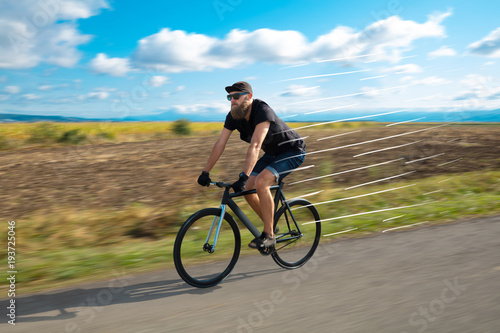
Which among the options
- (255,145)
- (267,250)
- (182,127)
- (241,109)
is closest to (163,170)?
(267,250)

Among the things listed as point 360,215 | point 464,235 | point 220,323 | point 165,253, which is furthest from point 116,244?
point 464,235

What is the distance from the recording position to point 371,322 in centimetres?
332

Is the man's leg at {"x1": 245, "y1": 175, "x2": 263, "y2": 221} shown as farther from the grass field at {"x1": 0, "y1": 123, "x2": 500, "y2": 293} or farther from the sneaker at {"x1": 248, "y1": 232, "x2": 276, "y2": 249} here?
the grass field at {"x1": 0, "y1": 123, "x2": 500, "y2": 293}

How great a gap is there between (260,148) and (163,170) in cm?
882

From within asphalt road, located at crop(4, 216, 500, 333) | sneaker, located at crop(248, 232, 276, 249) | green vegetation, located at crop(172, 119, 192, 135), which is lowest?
asphalt road, located at crop(4, 216, 500, 333)

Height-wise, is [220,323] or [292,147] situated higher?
[292,147]

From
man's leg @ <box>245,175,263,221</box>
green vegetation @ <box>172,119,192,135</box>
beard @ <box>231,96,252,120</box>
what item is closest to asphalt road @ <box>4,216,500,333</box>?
man's leg @ <box>245,175,263,221</box>

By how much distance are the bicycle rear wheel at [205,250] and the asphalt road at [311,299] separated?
0.14 m

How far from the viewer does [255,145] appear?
445 cm

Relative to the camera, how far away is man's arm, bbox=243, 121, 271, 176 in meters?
4.45

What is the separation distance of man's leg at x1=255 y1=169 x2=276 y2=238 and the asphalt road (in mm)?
527

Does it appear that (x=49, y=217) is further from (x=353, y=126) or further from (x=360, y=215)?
(x=353, y=126)

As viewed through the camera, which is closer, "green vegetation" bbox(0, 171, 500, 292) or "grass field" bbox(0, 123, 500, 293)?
"green vegetation" bbox(0, 171, 500, 292)

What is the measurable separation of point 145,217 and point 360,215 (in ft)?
12.3
